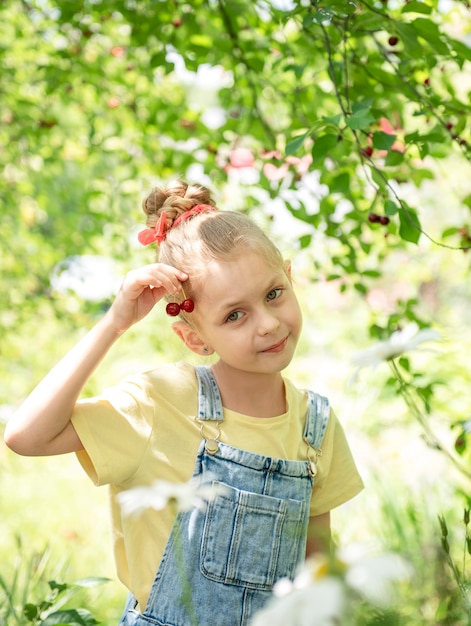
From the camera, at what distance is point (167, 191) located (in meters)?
1.63

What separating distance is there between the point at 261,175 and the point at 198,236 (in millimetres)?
723

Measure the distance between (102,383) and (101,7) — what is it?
2389 mm

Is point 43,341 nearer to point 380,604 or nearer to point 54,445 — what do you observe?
point 54,445

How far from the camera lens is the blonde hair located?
4.73 ft

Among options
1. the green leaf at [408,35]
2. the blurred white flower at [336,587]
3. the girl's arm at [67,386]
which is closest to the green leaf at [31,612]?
the girl's arm at [67,386]

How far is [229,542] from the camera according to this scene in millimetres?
1367

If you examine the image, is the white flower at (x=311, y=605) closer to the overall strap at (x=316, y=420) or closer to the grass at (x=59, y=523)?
the overall strap at (x=316, y=420)

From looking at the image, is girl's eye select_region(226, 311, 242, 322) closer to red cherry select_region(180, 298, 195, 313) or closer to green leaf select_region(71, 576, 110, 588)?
red cherry select_region(180, 298, 195, 313)

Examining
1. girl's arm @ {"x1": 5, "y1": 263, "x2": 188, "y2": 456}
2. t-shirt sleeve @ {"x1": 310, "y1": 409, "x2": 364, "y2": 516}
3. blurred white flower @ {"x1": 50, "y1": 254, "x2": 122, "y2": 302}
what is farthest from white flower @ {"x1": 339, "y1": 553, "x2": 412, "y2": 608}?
blurred white flower @ {"x1": 50, "y1": 254, "x2": 122, "y2": 302}

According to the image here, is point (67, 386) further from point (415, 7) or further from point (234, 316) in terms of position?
point (415, 7)

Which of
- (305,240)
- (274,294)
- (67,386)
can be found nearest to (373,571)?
(67,386)

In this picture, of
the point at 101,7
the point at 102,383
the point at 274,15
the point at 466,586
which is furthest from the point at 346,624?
the point at 102,383

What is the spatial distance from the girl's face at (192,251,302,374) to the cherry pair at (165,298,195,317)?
3 centimetres

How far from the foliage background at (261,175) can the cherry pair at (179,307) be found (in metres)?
0.37
